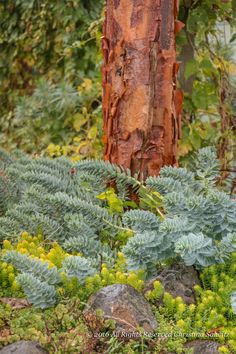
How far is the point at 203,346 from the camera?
2230 millimetres

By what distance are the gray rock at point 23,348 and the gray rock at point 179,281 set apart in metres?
0.49

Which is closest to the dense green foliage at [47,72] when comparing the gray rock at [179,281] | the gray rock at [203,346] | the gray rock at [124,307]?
the gray rock at [179,281]

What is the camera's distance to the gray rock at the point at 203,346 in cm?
221

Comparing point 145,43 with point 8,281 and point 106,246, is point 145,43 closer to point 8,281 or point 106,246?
point 106,246

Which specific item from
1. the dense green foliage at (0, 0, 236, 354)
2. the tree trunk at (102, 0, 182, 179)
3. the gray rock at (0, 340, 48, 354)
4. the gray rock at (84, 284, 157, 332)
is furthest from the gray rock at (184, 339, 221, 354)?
the tree trunk at (102, 0, 182, 179)

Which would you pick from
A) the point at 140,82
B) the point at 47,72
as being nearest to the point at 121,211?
the point at 140,82

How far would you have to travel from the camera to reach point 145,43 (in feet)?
11.4

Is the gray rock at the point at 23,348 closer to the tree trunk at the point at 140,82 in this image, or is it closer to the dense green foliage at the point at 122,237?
the dense green foliage at the point at 122,237

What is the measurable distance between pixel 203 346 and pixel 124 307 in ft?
0.86

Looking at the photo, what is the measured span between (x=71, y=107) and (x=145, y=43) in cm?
320

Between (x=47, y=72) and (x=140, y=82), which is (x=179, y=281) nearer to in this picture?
(x=140, y=82)

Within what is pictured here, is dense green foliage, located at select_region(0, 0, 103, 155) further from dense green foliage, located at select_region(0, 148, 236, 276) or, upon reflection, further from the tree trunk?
dense green foliage, located at select_region(0, 148, 236, 276)

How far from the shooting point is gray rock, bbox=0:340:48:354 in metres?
2.08

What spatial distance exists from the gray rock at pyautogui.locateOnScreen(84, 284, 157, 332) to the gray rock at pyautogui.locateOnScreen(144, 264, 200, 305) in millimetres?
182
